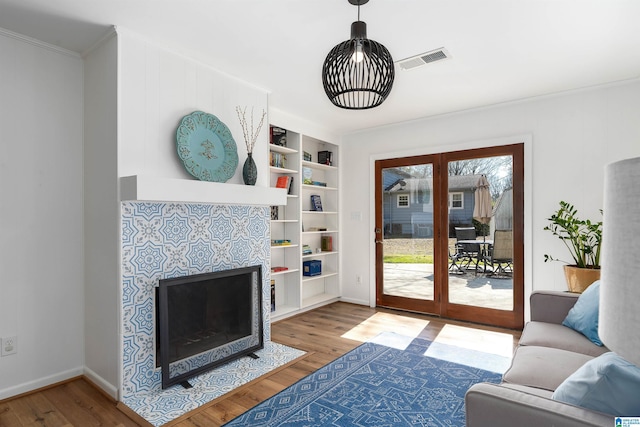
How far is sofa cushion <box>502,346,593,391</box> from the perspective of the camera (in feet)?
5.59

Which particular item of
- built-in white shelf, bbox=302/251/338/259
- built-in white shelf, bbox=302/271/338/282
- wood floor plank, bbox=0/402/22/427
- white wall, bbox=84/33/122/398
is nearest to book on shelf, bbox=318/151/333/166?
built-in white shelf, bbox=302/251/338/259

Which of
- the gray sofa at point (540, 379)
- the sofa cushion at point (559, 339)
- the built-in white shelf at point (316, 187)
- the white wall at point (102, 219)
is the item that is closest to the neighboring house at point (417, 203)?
the built-in white shelf at point (316, 187)

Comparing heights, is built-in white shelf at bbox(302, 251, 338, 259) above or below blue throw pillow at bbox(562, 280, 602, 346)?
above

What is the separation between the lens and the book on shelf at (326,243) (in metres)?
5.21

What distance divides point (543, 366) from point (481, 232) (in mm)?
2489

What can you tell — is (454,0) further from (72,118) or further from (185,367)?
(185,367)

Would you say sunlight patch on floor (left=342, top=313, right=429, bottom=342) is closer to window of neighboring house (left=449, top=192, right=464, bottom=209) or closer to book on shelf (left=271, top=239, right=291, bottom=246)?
book on shelf (left=271, top=239, right=291, bottom=246)

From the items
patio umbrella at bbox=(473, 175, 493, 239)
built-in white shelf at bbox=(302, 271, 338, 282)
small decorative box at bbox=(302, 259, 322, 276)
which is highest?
patio umbrella at bbox=(473, 175, 493, 239)

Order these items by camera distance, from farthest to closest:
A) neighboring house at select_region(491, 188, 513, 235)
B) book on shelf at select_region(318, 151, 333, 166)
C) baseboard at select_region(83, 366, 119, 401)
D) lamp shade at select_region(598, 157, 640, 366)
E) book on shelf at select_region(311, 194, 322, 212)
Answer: book on shelf at select_region(318, 151, 333, 166) → book on shelf at select_region(311, 194, 322, 212) → neighboring house at select_region(491, 188, 513, 235) → baseboard at select_region(83, 366, 119, 401) → lamp shade at select_region(598, 157, 640, 366)

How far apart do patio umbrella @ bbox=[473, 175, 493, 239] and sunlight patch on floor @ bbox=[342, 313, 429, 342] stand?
1.32 meters

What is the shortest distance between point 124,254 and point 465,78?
10.5 ft

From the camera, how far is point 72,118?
2756 mm

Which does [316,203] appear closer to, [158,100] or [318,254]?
[318,254]

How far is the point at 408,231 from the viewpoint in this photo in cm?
471
